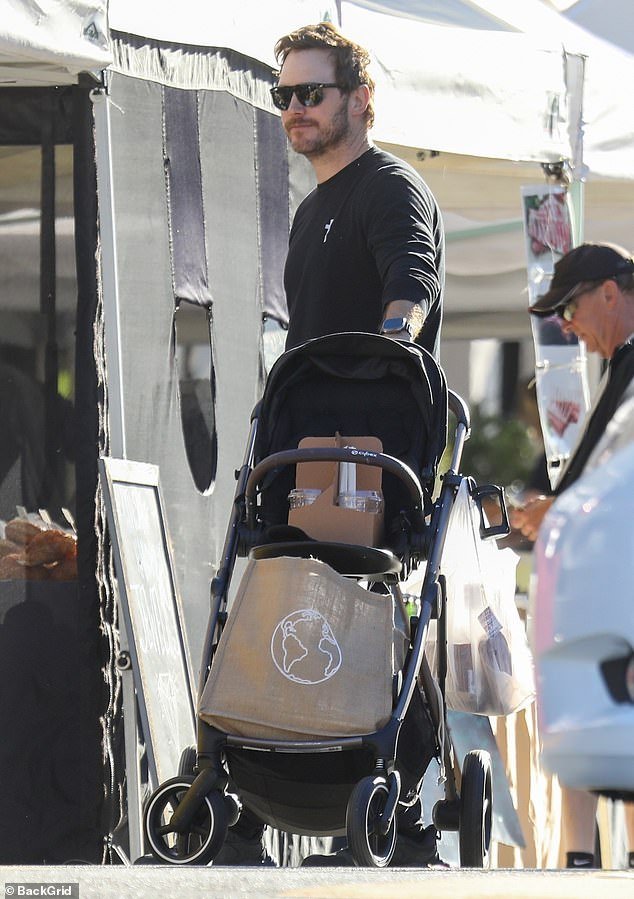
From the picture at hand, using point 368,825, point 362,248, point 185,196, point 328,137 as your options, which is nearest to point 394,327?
point 362,248

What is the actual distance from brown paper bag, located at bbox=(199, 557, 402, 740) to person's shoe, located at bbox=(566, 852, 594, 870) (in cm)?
60

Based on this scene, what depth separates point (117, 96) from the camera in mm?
4652

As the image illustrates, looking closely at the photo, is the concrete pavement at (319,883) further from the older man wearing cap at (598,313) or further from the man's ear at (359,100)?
the man's ear at (359,100)

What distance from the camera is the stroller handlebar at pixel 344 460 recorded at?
3.32m

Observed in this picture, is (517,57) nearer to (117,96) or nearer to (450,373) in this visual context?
(117,96)

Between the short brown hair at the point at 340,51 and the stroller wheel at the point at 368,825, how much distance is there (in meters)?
1.95

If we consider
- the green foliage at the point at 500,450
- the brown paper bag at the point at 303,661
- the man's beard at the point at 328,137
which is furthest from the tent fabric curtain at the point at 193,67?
the green foliage at the point at 500,450

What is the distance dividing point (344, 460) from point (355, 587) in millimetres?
265

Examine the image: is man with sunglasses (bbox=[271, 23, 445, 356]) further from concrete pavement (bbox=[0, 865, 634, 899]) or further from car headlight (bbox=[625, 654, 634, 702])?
car headlight (bbox=[625, 654, 634, 702])

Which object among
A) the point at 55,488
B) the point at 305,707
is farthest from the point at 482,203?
the point at 305,707

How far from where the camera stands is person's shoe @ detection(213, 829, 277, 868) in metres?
3.48

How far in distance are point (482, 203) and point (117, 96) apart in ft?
9.77

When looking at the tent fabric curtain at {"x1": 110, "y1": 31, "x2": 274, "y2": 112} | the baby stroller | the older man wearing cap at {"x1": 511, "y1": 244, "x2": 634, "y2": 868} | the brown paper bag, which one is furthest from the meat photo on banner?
the brown paper bag

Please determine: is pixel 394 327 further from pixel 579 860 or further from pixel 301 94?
pixel 579 860
